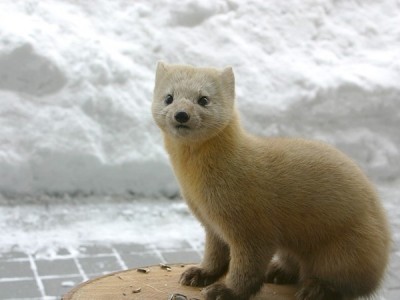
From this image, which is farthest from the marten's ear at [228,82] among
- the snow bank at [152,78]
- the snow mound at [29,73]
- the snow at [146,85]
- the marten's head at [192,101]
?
the snow mound at [29,73]

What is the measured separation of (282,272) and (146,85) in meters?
1.86

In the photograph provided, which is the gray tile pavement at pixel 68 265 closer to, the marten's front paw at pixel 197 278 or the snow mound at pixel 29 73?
the marten's front paw at pixel 197 278

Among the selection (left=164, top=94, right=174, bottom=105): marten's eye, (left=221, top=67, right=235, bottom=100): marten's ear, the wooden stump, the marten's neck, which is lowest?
the wooden stump

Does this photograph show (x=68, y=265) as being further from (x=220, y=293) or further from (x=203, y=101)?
(x=203, y=101)

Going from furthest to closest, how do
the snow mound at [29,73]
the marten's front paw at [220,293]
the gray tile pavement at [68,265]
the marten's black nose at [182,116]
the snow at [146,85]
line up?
the snow mound at [29,73] → the snow at [146,85] → the gray tile pavement at [68,265] → the marten's front paw at [220,293] → the marten's black nose at [182,116]

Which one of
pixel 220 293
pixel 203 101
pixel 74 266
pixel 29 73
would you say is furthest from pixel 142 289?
pixel 29 73

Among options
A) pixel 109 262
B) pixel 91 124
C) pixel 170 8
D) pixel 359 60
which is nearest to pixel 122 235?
pixel 109 262

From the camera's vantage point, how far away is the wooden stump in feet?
5.34

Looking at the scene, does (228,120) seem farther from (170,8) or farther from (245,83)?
(170,8)

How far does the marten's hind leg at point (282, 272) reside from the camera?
5.53 ft

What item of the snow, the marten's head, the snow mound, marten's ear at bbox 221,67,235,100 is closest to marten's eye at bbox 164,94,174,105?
the marten's head

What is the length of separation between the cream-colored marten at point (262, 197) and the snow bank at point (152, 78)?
161 centimetres

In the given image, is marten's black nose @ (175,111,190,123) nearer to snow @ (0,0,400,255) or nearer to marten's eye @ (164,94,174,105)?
marten's eye @ (164,94,174,105)

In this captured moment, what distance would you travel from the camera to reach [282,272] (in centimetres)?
172
